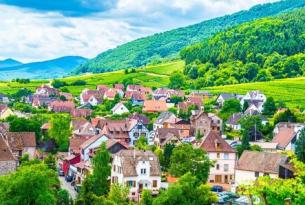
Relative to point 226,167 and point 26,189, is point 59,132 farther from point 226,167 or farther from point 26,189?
point 26,189

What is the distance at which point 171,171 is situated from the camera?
58938 millimetres

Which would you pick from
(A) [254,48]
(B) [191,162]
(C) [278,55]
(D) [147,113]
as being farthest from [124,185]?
(A) [254,48]

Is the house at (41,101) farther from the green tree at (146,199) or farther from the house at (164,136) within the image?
the green tree at (146,199)

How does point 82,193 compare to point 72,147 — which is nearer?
point 82,193

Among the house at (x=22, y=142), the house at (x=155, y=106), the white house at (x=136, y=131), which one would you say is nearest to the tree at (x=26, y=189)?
the house at (x=22, y=142)

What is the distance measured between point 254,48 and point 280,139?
379 ft

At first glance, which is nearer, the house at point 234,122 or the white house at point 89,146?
the white house at point 89,146

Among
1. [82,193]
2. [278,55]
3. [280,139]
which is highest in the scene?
[278,55]

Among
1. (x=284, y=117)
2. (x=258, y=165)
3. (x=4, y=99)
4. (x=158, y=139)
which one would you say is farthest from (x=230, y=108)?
(x=4, y=99)

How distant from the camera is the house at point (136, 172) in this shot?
185ft

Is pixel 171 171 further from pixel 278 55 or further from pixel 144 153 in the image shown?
pixel 278 55

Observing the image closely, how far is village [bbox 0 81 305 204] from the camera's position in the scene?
57075 mm

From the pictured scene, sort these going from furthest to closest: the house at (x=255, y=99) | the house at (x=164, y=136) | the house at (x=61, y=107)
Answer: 1. the house at (x=61, y=107)
2. the house at (x=255, y=99)
3. the house at (x=164, y=136)

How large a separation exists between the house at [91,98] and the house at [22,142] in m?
71.2
